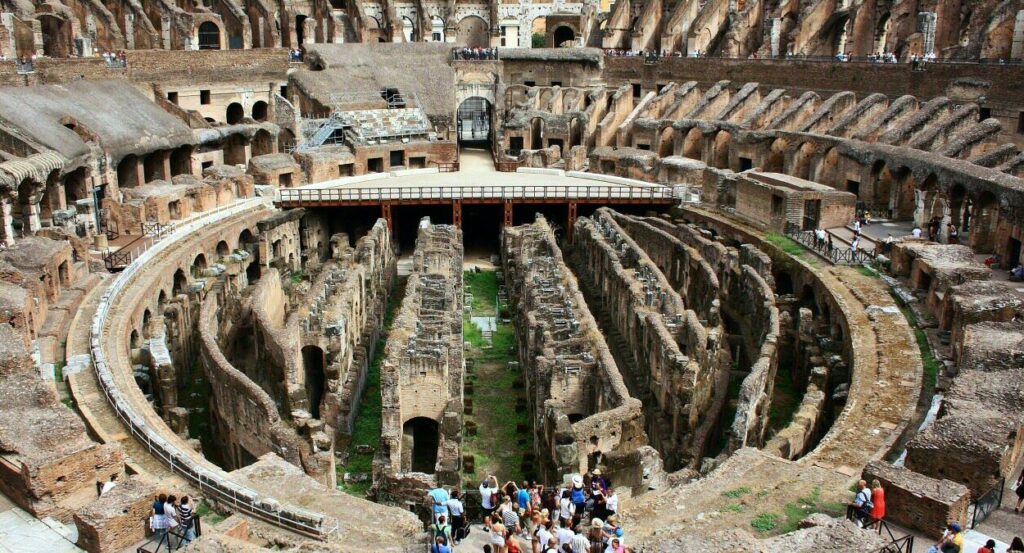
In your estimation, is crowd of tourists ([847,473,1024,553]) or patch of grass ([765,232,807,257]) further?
patch of grass ([765,232,807,257])

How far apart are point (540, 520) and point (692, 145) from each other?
37036mm

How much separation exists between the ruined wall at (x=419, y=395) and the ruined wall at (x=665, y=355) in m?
4.92

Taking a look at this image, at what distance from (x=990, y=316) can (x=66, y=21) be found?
143ft

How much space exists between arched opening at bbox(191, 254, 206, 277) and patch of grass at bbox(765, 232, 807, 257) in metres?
21.1

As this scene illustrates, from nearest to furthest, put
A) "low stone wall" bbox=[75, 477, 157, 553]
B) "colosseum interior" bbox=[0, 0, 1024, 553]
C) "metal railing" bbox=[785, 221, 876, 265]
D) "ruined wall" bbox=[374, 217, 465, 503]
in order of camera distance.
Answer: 1. "low stone wall" bbox=[75, 477, 157, 553]
2. "colosseum interior" bbox=[0, 0, 1024, 553]
3. "ruined wall" bbox=[374, 217, 465, 503]
4. "metal railing" bbox=[785, 221, 876, 265]

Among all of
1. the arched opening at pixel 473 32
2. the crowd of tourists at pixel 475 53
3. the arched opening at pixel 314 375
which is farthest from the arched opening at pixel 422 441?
the arched opening at pixel 473 32

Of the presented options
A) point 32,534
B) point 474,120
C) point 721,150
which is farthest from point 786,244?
point 474,120

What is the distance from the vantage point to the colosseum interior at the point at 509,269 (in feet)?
51.2

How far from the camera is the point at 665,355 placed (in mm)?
22625

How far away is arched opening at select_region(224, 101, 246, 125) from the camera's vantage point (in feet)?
171

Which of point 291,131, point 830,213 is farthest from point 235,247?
point 830,213

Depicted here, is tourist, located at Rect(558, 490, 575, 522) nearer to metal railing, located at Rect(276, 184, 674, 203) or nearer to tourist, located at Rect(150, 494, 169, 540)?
tourist, located at Rect(150, 494, 169, 540)

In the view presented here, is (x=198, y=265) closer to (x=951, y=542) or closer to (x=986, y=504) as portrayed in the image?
(x=986, y=504)

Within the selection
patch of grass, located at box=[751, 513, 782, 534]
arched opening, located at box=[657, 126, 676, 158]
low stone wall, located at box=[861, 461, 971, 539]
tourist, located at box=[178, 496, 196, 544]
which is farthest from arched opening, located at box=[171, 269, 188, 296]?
arched opening, located at box=[657, 126, 676, 158]
